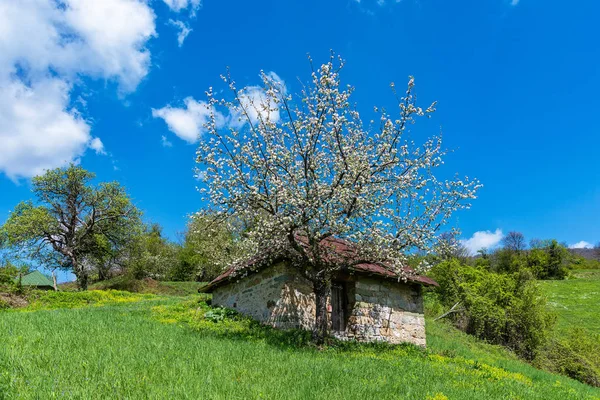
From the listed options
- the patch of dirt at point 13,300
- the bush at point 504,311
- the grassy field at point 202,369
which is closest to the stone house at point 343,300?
the grassy field at point 202,369

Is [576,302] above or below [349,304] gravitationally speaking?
above

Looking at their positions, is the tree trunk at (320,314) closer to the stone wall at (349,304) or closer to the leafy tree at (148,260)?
the stone wall at (349,304)

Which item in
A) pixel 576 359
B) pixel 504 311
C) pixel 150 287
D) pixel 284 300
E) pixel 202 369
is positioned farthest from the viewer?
pixel 150 287

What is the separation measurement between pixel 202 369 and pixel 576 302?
46285mm

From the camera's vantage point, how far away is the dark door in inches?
546

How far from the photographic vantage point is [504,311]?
82.0 ft

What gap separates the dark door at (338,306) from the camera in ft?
45.5

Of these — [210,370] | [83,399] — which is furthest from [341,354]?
[83,399]

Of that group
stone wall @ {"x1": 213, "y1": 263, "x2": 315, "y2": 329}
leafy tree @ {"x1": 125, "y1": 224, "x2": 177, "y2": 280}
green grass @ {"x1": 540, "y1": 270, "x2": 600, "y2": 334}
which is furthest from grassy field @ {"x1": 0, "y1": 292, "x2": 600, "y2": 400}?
leafy tree @ {"x1": 125, "y1": 224, "x2": 177, "y2": 280}

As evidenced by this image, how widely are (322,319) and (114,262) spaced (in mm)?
33978

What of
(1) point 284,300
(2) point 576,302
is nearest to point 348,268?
(1) point 284,300

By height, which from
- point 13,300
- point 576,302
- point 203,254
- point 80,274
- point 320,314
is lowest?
point 320,314

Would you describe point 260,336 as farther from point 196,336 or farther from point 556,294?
point 556,294

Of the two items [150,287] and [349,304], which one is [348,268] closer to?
[349,304]
